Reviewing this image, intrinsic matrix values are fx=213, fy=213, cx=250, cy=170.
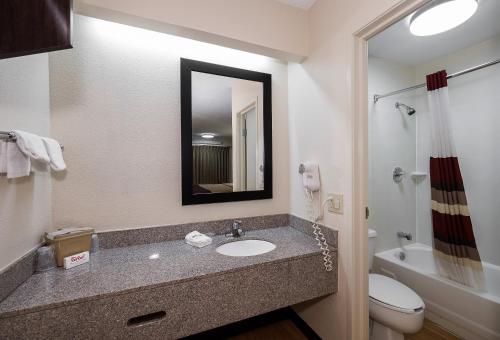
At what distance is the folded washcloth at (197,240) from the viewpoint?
132 cm

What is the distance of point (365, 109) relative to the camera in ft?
3.99

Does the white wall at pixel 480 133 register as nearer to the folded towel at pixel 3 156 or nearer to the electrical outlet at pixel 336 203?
the electrical outlet at pixel 336 203

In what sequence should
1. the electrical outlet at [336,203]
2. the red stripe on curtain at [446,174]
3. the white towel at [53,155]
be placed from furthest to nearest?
1. the red stripe on curtain at [446,174]
2. the electrical outlet at [336,203]
3. the white towel at [53,155]

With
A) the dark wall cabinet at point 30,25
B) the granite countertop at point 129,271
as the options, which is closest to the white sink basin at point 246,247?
the granite countertop at point 129,271

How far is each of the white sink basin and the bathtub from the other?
1.42 m

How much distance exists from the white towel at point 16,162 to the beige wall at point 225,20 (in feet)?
2.59

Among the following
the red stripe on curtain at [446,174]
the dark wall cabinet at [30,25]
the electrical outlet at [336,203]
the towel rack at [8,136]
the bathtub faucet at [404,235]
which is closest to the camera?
the dark wall cabinet at [30,25]

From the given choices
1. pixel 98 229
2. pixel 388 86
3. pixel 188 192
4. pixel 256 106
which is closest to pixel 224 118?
pixel 256 106

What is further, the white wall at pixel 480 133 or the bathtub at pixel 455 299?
the white wall at pixel 480 133

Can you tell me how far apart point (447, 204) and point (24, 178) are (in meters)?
2.89

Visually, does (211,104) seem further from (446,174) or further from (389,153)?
(446,174)

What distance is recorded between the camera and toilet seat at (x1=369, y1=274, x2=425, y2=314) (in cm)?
134

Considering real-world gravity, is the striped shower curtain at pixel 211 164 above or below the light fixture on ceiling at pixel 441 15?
below

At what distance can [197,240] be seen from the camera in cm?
133
